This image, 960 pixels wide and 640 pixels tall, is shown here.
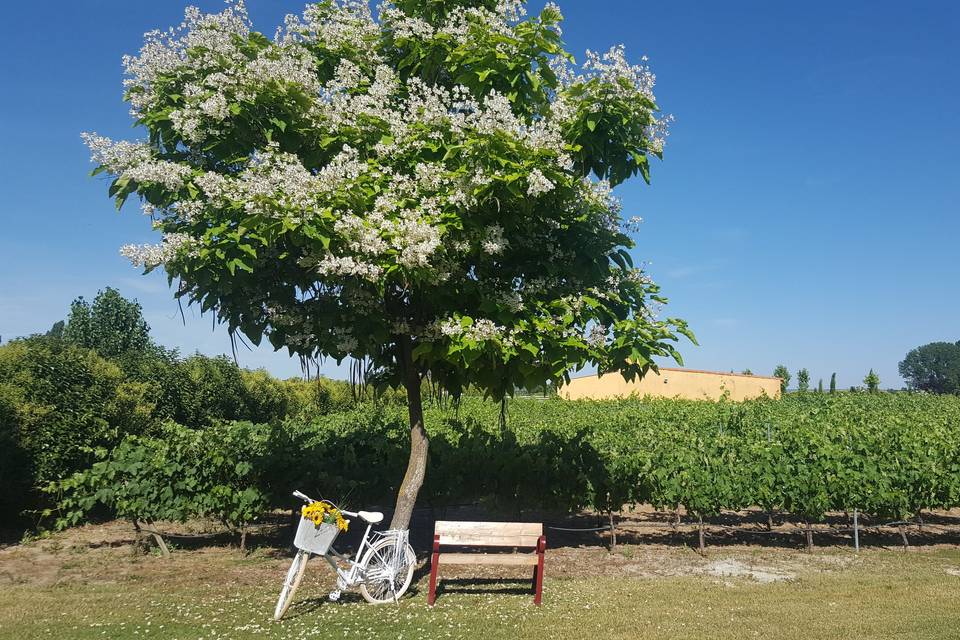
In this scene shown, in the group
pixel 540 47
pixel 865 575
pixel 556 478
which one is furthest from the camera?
pixel 556 478

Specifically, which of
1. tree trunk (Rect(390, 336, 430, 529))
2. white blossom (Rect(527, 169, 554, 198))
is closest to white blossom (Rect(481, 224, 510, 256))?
white blossom (Rect(527, 169, 554, 198))

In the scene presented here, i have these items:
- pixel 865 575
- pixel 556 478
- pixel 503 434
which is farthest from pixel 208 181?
pixel 865 575

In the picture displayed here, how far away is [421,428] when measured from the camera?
396 inches

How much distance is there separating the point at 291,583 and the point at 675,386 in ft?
155

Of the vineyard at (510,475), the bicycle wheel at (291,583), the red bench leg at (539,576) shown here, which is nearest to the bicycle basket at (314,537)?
the bicycle wheel at (291,583)

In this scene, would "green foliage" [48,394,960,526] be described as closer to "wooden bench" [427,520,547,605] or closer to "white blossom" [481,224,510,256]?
"wooden bench" [427,520,547,605]

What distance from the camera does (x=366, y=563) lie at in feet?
28.0

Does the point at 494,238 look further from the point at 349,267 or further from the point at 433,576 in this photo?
the point at 433,576

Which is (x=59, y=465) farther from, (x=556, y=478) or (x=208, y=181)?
(x=556, y=478)

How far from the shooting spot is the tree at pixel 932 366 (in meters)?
130

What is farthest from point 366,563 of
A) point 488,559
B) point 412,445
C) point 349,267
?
point 349,267

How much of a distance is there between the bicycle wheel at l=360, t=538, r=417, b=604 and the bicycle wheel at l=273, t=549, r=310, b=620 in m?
0.89

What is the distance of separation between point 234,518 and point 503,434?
4.93 m

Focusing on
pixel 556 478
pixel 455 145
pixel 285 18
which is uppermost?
pixel 285 18
